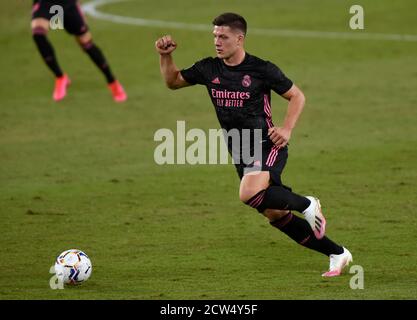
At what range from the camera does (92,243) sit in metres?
11.8

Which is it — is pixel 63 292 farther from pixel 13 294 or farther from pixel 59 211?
pixel 59 211

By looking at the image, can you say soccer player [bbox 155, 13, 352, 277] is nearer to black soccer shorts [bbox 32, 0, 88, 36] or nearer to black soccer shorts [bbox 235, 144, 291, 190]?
black soccer shorts [bbox 235, 144, 291, 190]

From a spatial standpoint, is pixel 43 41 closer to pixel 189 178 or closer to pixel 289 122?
pixel 189 178

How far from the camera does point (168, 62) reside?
10.5 meters

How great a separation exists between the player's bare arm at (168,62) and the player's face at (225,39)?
1.37ft

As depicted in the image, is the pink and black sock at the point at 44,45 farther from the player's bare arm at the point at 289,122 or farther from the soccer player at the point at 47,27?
the player's bare arm at the point at 289,122

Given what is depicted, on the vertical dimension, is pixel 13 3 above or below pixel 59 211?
above

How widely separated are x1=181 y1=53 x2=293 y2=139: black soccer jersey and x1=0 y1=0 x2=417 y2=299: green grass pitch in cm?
148

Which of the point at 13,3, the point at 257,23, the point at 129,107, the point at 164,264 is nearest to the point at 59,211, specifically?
the point at 164,264

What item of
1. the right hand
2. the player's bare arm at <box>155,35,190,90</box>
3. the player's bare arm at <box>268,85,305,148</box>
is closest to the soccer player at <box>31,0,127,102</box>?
the player's bare arm at <box>155,35,190,90</box>

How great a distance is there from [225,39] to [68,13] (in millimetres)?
9896

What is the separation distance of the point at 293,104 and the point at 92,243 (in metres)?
2.97

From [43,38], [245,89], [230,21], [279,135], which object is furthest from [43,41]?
[279,135]

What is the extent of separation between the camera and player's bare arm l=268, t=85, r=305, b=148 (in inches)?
395
